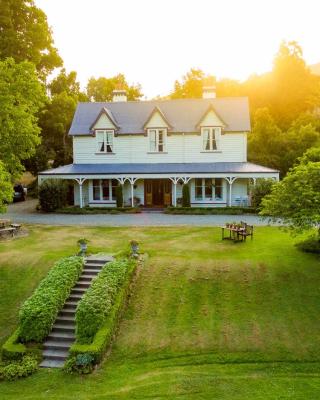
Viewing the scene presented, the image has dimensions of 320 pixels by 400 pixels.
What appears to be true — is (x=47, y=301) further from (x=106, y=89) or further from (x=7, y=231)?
(x=106, y=89)

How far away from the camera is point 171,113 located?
127ft

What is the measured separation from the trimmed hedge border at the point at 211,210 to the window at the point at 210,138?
20.7ft

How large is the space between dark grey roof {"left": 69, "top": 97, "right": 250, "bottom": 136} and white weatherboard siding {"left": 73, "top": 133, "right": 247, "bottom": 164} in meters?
0.67

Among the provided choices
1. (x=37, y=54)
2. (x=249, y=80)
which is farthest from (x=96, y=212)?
(x=249, y=80)

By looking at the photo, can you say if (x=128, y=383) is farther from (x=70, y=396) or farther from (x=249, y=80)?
(x=249, y=80)

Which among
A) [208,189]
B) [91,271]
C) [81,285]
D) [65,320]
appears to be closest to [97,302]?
[65,320]

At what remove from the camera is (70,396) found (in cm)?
1173

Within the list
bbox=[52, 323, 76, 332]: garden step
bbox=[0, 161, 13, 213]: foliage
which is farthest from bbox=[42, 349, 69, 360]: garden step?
bbox=[0, 161, 13, 213]: foliage

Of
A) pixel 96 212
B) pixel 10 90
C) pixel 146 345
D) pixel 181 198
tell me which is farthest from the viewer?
pixel 181 198

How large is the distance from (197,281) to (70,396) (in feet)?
23.6

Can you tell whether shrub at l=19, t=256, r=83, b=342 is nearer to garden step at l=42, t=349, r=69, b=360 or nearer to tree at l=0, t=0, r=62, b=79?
garden step at l=42, t=349, r=69, b=360

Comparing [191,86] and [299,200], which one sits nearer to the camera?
[299,200]

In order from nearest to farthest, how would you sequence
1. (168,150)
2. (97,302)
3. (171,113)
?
(97,302) → (168,150) → (171,113)

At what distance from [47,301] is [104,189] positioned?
2190cm
